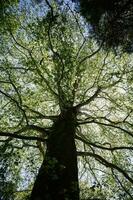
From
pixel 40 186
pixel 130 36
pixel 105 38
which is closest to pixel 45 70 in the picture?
pixel 105 38

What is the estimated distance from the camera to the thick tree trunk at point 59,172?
22.3ft

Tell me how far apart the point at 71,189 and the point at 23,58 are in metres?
8.09

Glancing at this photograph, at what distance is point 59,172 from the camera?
7375 millimetres

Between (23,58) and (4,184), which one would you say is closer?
(4,184)

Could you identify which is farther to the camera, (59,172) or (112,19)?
(112,19)

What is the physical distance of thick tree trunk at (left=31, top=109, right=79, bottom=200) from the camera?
22.3ft

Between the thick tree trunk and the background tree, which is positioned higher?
the background tree

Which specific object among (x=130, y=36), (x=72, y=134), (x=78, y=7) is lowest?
(x=72, y=134)

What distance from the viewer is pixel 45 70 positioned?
12.1 meters

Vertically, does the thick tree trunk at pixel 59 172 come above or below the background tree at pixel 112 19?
below

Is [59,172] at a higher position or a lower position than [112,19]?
lower

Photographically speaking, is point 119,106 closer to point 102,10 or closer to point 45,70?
point 45,70

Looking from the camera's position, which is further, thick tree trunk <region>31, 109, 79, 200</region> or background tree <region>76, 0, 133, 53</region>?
background tree <region>76, 0, 133, 53</region>

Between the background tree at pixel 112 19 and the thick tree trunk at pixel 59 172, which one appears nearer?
the thick tree trunk at pixel 59 172
